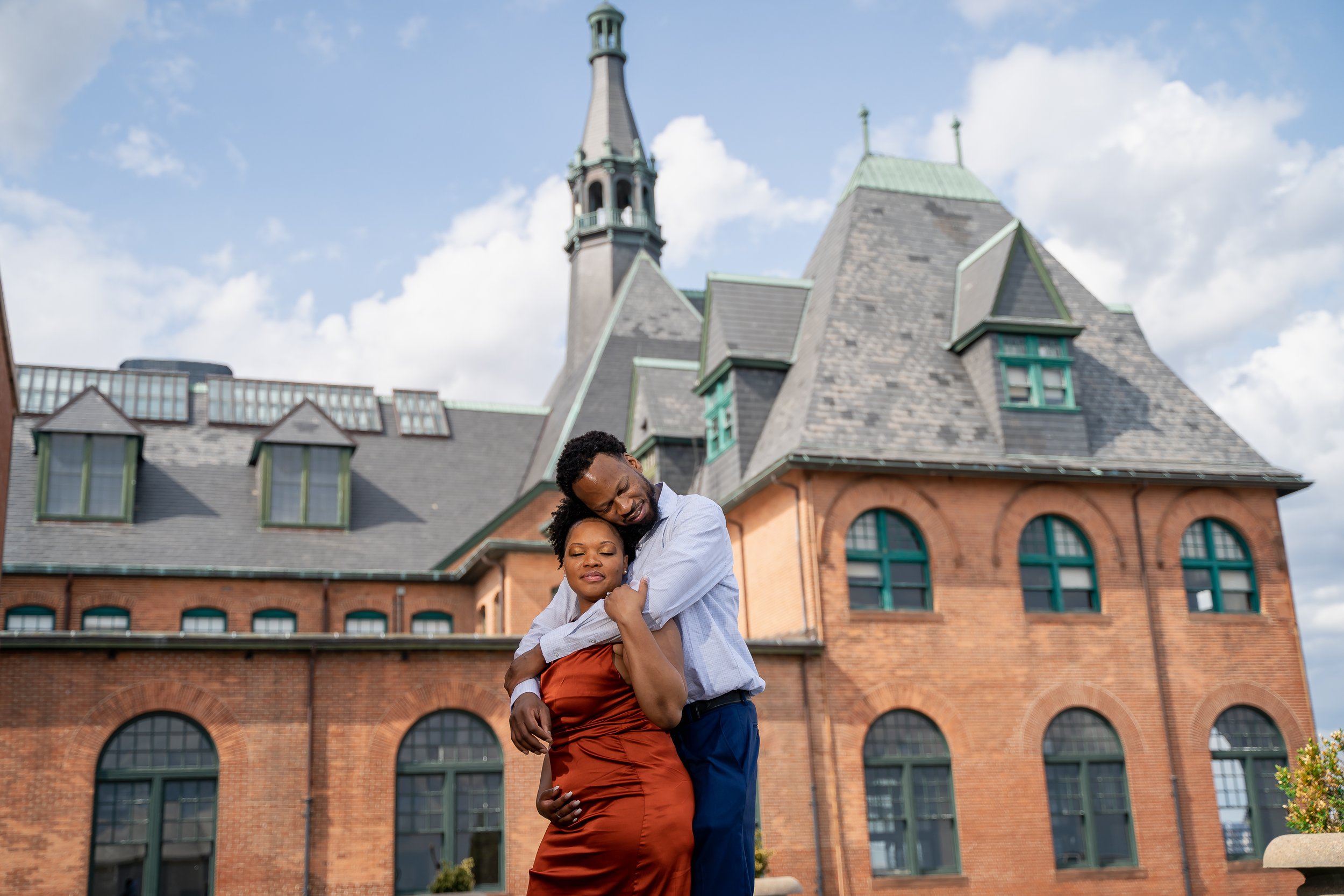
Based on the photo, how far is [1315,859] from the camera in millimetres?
10992

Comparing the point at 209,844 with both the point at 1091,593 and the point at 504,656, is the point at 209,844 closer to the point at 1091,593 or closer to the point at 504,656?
the point at 504,656

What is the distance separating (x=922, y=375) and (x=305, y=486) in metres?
15.7

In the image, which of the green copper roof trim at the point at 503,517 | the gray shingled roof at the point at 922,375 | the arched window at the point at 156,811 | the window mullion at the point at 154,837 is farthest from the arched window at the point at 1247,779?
the window mullion at the point at 154,837

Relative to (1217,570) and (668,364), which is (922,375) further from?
(668,364)

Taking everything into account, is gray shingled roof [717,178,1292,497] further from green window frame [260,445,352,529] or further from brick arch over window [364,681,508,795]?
green window frame [260,445,352,529]

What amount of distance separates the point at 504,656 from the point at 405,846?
10.7 feet

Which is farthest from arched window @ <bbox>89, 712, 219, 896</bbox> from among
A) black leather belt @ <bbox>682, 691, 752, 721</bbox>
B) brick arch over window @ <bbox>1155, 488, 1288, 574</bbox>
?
brick arch over window @ <bbox>1155, 488, 1288, 574</bbox>

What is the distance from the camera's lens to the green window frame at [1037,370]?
24.0 metres

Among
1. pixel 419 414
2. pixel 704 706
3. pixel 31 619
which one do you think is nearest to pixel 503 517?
pixel 419 414

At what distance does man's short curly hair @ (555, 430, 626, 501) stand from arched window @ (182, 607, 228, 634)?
25.8 metres

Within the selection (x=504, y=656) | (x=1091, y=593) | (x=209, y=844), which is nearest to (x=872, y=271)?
(x=1091, y=593)

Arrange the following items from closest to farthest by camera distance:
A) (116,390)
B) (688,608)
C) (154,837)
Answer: (688,608), (154,837), (116,390)

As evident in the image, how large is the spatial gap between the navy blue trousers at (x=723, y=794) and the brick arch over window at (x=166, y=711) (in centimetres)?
1588

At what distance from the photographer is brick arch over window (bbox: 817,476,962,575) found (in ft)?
71.9
